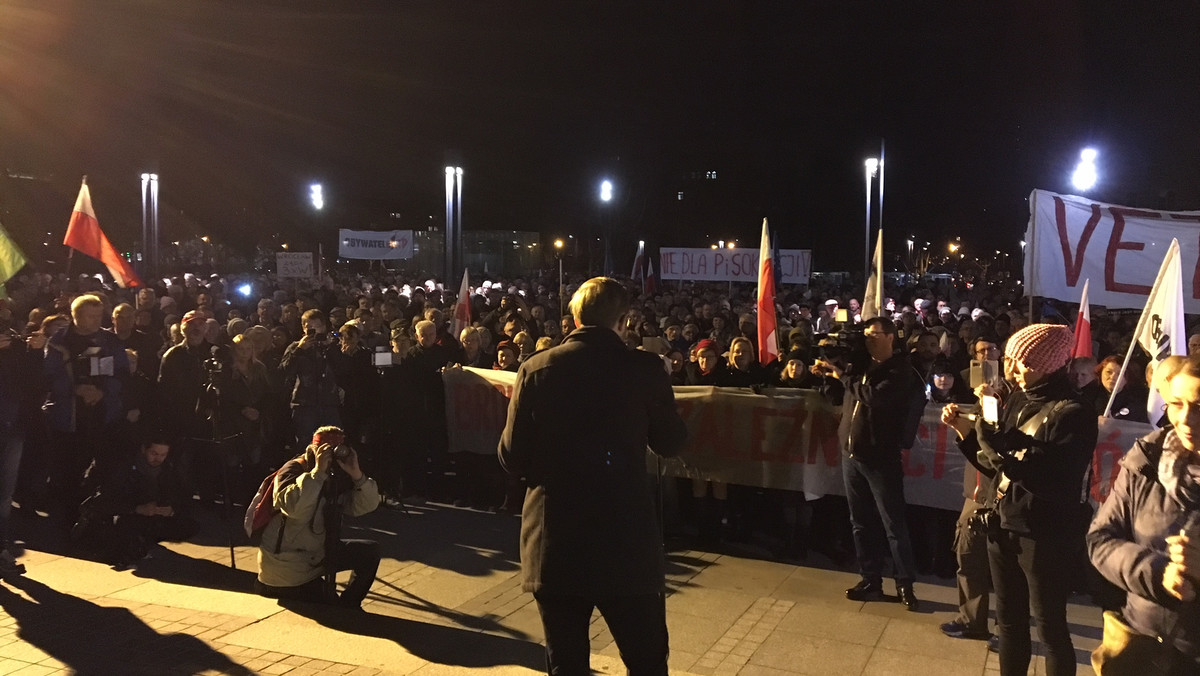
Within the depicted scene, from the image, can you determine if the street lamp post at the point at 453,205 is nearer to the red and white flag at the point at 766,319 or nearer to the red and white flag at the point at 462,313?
the red and white flag at the point at 462,313

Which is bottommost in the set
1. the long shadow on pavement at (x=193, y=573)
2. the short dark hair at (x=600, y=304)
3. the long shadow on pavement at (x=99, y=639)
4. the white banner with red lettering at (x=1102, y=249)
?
the long shadow on pavement at (x=193, y=573)

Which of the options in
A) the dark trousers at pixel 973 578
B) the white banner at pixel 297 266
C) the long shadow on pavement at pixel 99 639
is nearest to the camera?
the long shadow on pavement at pixel 99 639

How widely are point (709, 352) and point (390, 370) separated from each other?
3.36 metres

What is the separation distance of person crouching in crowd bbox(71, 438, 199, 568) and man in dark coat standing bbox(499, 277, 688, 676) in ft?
17.1

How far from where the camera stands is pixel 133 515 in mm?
7348

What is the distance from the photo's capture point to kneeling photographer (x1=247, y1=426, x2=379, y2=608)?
19.8ft

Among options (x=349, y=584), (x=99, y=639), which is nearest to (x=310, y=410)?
(x=349, y=584)

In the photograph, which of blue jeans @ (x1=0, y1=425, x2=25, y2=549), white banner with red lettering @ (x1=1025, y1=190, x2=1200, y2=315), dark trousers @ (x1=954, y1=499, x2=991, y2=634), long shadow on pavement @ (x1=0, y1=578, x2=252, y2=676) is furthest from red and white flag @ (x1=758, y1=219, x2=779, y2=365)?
blue jeans @ (x1=0, y1=425, x2=25, y2=549)

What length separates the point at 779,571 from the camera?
6.95m

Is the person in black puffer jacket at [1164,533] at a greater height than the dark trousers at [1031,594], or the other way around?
the person in black puffer jacket at [1164,533]

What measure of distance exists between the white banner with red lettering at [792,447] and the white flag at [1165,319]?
589mm

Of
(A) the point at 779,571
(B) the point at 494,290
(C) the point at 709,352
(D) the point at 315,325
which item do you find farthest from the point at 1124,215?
(B) the point at 494,290

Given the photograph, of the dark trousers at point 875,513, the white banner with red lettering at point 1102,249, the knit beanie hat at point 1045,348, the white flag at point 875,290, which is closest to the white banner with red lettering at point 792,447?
the dark trousers at point 875,513

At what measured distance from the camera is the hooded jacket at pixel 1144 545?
2783 mm
